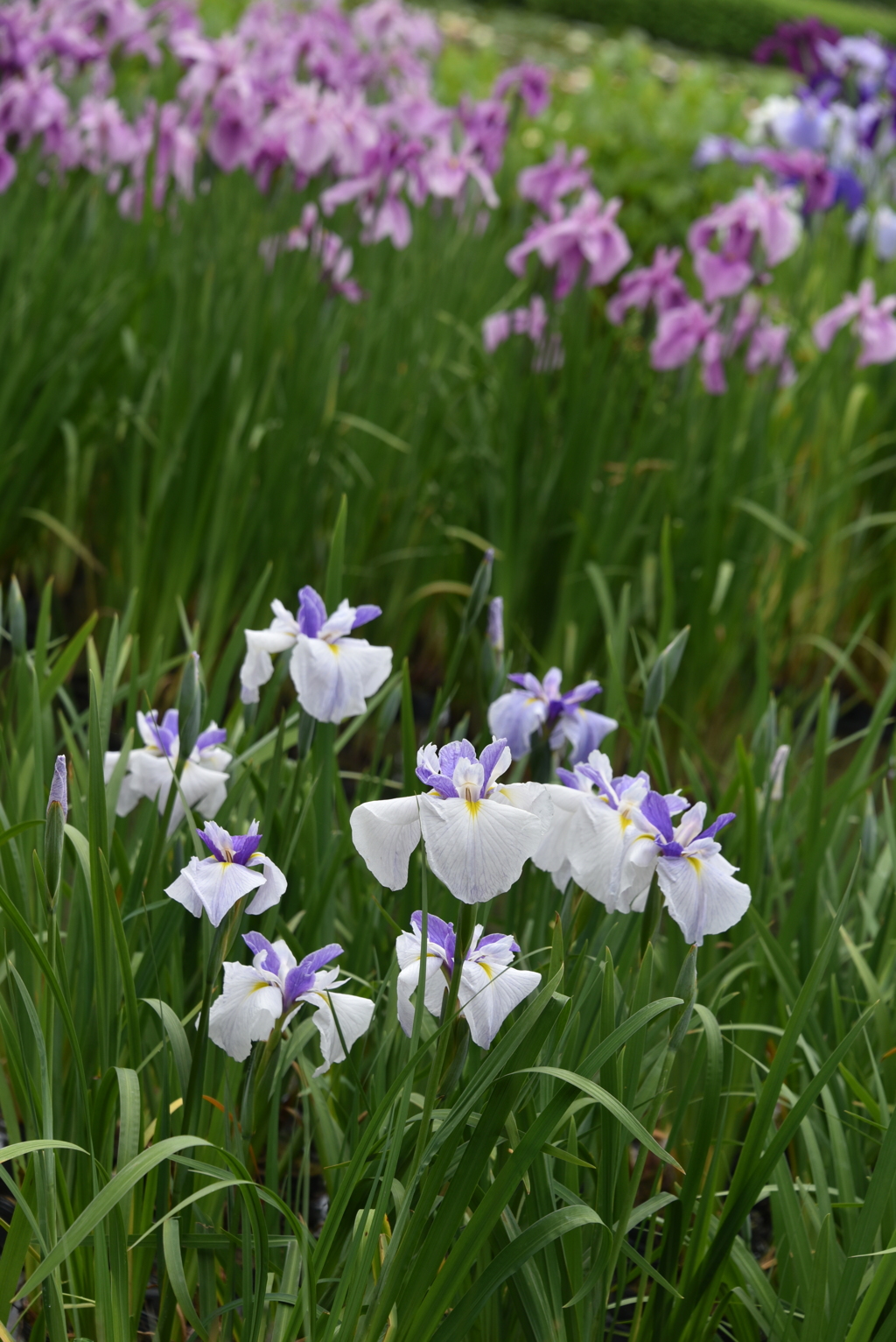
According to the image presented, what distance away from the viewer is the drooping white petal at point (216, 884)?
0.96 metres

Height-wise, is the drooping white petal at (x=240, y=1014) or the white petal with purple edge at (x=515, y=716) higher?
the white petal with purple edge at (x=515, y=716)

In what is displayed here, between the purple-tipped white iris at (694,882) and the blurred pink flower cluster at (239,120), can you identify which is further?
the blurred pink flower cluster at (239,120)

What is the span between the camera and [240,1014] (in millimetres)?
985

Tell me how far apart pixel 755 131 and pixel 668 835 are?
22.4 feet

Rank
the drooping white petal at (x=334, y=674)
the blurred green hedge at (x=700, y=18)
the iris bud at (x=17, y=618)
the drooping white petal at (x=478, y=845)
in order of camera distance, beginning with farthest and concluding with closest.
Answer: the blurred green hedge at (x=700, y=18)
the iris bud at (x=17, y=618)
the drooping white petal at (x=334, y=674)
the drooping white petal at (x=478, y=845)

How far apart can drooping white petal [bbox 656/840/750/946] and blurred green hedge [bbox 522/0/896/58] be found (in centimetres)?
1950

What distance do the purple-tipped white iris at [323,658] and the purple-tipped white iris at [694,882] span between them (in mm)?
333

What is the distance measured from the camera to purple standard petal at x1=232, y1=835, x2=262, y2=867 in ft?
3.21

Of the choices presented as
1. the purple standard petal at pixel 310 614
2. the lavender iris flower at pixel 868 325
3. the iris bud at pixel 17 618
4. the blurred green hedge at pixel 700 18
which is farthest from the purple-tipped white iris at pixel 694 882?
the blurred green hedge at pixel 700 18

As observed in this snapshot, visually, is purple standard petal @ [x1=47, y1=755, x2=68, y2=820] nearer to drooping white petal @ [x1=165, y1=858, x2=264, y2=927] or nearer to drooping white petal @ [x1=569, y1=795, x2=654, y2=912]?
drooping white petal @ [x1=165, y1=858, x2=264, y2=927]

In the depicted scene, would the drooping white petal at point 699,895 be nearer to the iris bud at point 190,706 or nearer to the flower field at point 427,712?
the flower field at point 427,712

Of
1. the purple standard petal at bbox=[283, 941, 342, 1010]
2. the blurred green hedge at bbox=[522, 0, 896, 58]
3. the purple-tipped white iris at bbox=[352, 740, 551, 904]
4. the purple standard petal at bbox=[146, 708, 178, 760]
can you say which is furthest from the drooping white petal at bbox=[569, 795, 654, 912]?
the blurred green hedge at bbox=[522, 0, 896, 58]

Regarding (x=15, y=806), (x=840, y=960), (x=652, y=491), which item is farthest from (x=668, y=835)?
(x=652, y=491)

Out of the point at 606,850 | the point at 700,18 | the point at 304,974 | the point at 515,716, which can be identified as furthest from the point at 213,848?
the point at 700,18
